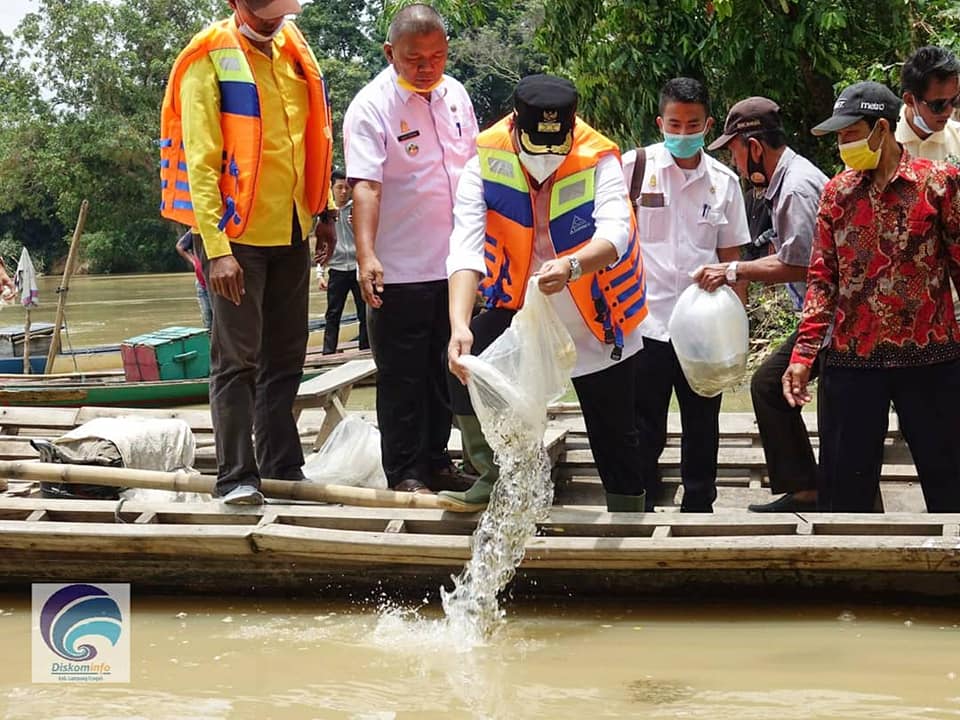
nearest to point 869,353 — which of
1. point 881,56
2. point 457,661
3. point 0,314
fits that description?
point 457,661

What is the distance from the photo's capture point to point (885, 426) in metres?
4.25

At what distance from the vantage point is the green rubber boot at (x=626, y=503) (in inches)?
173

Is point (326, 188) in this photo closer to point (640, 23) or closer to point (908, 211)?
point (908, 211)

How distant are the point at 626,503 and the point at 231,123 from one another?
1.88m

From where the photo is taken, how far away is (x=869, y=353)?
164 inches

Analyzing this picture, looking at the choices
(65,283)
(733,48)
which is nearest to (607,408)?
(733,48)

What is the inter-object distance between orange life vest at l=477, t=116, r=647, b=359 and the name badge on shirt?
688 millimetres

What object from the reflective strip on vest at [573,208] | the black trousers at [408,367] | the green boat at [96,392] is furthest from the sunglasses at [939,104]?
the green boat at [96,392]

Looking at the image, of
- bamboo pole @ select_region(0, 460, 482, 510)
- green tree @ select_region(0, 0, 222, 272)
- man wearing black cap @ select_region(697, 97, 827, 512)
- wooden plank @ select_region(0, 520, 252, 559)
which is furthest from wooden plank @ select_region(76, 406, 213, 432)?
green tree @ select_region(0, 0, 222, 272)

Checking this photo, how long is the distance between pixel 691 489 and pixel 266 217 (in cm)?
188

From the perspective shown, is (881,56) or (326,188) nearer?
(326,188)

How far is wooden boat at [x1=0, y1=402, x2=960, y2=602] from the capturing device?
3.99 m

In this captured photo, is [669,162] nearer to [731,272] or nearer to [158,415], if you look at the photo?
[731,272]

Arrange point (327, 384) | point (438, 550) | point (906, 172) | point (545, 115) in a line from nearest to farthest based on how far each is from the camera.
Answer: point (545, 115), point (906, 172), point (438, 550), point (327, 384)
